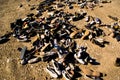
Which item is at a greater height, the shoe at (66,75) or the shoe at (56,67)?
the shoe at (56,67)

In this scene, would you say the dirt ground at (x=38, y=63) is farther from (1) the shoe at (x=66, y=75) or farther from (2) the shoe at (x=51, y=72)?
(1) the shoe at (x=66, y=75)

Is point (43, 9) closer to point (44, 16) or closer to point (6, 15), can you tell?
point (44, 16)

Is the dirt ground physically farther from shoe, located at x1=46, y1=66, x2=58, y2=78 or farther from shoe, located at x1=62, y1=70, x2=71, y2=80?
shoe, located at x1=62, y1=70, x2=71, y2=80

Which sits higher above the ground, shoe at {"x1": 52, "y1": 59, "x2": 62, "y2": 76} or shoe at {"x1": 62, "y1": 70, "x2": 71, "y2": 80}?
shoe at {"x1": 52, "y1": 59, "x2": 62, "y2": 76}

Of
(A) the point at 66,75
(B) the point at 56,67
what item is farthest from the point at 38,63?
(A) the point at 66,75

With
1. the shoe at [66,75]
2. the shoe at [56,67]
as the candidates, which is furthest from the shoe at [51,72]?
the shoe at [66,75]

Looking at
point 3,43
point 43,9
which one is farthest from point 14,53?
point 43,9

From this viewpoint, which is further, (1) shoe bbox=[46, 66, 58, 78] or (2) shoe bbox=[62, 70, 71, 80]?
(1) shoe bbox=[46, 66, 58, 78]

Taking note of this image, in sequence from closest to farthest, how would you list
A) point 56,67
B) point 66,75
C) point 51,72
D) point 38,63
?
point 66,75, point 51,72, point 56,67, point 38,63

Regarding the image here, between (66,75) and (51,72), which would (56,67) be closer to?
(51,72)

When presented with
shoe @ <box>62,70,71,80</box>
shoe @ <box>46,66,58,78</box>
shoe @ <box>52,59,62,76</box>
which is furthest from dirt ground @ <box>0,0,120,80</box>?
shoe @ <box>62,70,71,80</box>

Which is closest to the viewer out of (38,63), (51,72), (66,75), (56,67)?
(66,75)

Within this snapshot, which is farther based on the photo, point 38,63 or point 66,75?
point 38,63

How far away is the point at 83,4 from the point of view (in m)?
22.5
